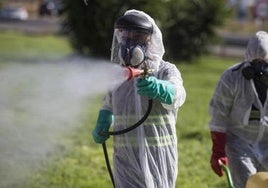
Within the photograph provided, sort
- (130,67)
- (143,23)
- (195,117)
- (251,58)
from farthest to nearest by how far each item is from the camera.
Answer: (195,117), (251,58), (143,23), (130,67)

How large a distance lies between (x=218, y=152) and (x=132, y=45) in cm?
138

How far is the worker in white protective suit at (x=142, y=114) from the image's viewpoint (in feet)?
11.4

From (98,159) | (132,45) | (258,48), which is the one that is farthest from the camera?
(98,159)

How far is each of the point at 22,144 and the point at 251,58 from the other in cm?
374

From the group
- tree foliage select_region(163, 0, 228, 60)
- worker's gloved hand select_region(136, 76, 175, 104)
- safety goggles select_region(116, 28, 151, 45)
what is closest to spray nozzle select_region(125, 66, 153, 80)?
worker's gloved hand select_region(136, 76, 175, 104)

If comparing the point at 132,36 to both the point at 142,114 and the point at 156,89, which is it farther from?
the point at 142,114

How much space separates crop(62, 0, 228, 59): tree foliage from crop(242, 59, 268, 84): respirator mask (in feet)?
34.1

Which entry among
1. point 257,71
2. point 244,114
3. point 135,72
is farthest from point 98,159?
point 135,72

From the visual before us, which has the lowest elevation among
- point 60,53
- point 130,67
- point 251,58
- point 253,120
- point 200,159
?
point 60,53

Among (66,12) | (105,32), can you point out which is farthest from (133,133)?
(66,12)

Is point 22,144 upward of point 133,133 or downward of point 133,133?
downward

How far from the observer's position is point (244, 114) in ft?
14.5

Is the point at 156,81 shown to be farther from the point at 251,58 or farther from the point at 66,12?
the point at 66,12

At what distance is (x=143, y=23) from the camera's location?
11.4ft
